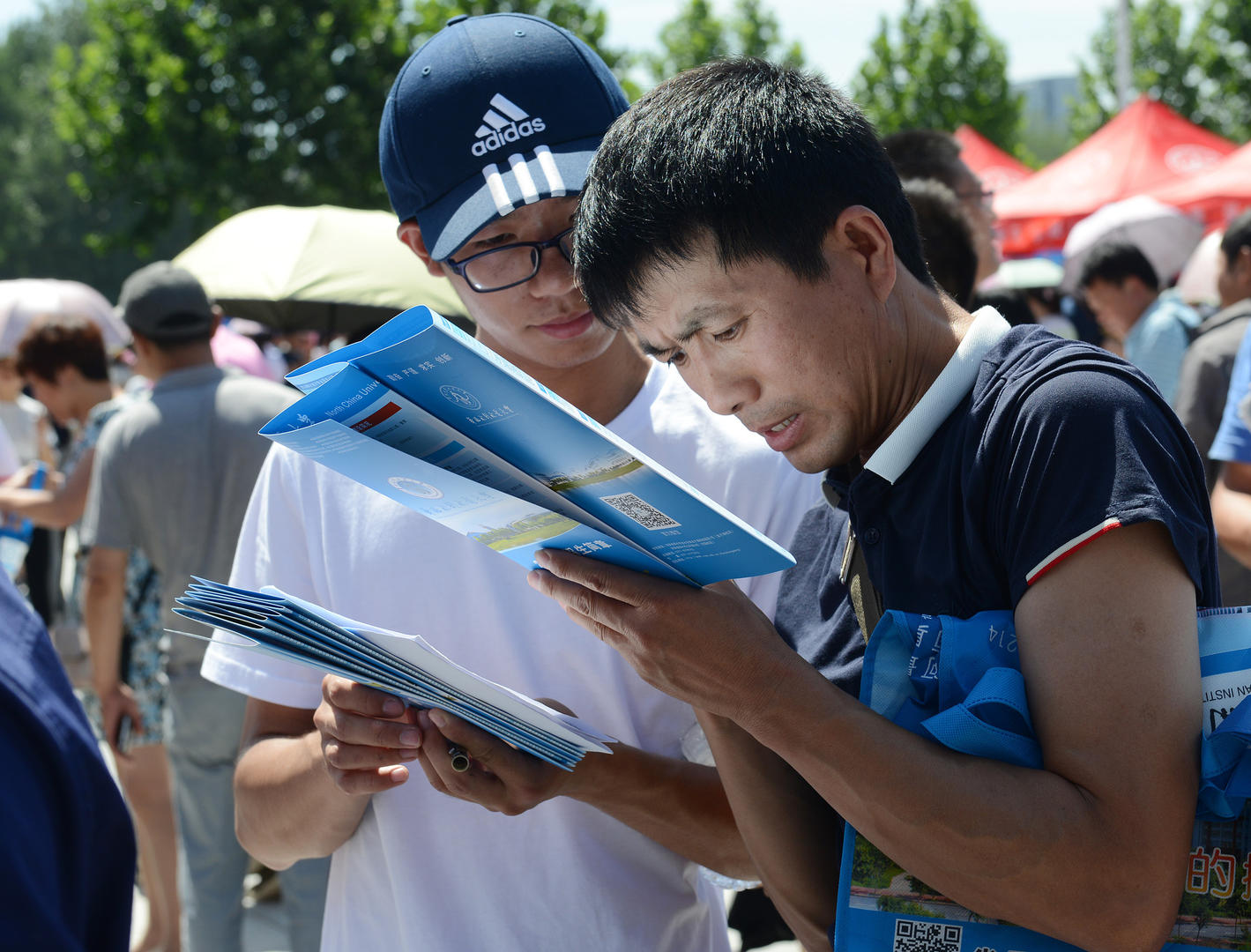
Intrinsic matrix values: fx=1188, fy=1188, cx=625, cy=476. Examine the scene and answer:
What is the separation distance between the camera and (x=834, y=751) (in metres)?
1.05

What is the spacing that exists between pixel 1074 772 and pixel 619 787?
63 centimetres

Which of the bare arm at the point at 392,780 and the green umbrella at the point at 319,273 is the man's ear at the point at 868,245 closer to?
the bare arm at the point at 392,780

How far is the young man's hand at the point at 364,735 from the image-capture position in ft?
4.46

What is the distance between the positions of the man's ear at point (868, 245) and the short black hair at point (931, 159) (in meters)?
2.26

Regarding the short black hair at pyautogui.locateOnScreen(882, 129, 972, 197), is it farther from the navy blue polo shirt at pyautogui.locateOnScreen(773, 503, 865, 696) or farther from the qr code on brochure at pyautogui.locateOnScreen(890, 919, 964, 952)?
the qr code on brochure at pyautogui.locateOnScreen(890, 919, 964, 952)

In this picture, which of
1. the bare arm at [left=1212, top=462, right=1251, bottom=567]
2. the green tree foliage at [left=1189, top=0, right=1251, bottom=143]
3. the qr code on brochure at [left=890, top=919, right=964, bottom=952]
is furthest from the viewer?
the green tree foliage at [left=1189, top=0, right=1251, bottom=143]

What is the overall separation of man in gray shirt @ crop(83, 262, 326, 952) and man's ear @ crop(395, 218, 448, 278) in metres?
2.26

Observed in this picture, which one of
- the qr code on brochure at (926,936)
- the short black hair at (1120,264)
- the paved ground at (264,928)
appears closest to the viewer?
the qr code on brochure at (926,936)

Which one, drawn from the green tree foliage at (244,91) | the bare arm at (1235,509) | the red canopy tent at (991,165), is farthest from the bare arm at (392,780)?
the green tree foliage at (244,91)

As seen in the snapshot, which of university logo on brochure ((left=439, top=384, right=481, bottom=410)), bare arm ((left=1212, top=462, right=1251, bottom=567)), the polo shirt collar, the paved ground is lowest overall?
the paved ground

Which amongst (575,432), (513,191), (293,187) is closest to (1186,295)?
(513,191)

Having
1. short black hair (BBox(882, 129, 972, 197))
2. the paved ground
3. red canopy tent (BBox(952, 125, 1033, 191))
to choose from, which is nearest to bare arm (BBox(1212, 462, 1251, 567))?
short black hair (BBox(882, 129, 972, 197))

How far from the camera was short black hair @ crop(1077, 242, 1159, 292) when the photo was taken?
6113mm

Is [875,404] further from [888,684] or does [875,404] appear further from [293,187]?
[293,187]
